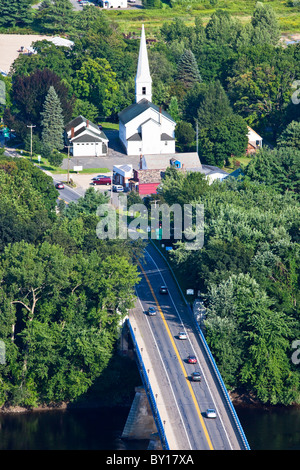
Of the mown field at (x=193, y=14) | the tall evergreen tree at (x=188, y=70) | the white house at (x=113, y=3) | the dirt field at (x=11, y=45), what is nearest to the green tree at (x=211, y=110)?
the tall evergreen tree at (x=188, y=70)

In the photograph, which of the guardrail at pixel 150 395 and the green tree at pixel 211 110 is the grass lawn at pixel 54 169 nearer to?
the green tree at pixel 211 110

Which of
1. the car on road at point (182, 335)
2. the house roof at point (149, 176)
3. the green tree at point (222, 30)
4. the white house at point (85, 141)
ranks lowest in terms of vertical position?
the car on road at point (182, 335)

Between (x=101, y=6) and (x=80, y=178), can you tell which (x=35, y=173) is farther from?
(x=101, y=6)

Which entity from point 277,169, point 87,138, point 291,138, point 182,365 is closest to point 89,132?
point 87,138

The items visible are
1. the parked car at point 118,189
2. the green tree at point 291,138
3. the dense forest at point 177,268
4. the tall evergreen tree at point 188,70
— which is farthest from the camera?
the tall evergreen tree at point 188,70

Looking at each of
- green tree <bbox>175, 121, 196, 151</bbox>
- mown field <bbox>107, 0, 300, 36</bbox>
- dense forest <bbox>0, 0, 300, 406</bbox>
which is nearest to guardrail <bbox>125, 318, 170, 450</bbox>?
dense forest <bbox>0, 0, 300, 406</bbox>

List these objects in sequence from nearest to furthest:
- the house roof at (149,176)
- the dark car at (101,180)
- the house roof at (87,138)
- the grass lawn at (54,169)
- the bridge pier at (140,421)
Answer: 1. the bridge pier at (140,421)
2. the house roof at (149,176)
3. the dark car at (101,180)
4. the grass lawn at (54,169)
5. the house roof at (87,138)
